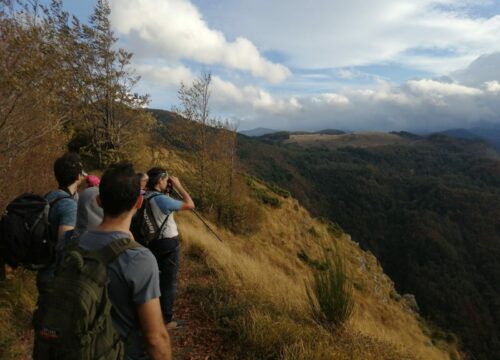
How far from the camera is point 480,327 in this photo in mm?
55500

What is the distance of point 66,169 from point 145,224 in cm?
121

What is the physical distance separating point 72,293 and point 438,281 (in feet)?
247

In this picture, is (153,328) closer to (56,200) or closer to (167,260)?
(56,200)

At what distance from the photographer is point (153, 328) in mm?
1855

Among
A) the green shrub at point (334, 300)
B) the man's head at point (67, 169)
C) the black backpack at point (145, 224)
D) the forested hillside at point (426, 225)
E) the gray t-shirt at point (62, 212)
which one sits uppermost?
the man's head at point (67, 169)

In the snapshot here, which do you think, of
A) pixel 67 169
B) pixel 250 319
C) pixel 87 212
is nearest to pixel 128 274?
pixel 87 212

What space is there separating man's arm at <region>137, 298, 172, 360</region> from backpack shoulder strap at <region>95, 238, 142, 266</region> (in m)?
0.30

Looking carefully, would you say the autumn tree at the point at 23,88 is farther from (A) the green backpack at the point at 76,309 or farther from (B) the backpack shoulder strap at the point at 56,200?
(A) the green backpack at the point at 76,309

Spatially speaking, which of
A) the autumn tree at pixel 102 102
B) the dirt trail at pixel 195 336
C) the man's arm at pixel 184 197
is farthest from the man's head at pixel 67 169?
the autumn tree at pixel 102 102

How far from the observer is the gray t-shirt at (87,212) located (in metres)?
3.12

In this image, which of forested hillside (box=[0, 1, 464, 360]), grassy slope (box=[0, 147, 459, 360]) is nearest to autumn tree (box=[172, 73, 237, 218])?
forested hillside (box=[0, 1, 464, 360])

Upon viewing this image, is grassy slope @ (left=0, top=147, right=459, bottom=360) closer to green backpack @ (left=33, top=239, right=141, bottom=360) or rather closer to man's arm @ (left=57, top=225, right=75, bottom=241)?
man's arm @ (left=57, top=225, right=75, bottom=241)

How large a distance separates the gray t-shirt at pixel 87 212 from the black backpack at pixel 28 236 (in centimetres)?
15

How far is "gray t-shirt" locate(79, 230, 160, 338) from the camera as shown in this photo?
69.8 inches
